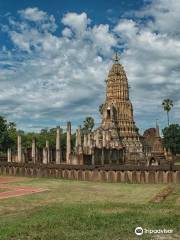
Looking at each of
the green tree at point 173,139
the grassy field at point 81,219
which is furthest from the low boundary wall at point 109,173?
the green tree at point 173,139

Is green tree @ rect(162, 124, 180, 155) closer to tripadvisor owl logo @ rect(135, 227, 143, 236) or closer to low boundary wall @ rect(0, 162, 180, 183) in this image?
low boundary wall @ rect(0, 162, 180, 183)

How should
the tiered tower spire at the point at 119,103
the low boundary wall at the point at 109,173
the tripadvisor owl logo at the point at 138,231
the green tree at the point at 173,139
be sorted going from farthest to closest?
the green tree at the point at 173,139 < the tiered tower spire at the point at 119,103 < the low boundary wall at the point at 109,173 < the tripadvisor owl logo at the point at 138,231

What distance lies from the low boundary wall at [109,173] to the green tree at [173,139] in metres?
57.6

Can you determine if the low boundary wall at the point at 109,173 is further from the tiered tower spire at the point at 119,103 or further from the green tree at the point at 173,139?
the green tree at the point at 173,139

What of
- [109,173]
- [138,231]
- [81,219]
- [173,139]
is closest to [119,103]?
[173,139]

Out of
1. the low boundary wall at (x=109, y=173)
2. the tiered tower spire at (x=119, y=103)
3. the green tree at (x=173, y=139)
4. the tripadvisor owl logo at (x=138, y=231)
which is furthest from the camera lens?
the green tree at (x=173, y=139)

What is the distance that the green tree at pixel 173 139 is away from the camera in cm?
9138

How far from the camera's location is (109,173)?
33.1m

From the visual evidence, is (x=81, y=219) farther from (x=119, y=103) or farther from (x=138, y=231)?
(x=119, y=103)

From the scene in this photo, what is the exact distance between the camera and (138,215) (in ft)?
46.2

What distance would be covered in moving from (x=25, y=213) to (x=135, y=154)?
57.0 m

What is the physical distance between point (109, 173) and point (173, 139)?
61.2m

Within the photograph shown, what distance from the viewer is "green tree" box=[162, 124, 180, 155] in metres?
91.4

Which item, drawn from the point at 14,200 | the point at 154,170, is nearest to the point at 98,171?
the point at 154,170
